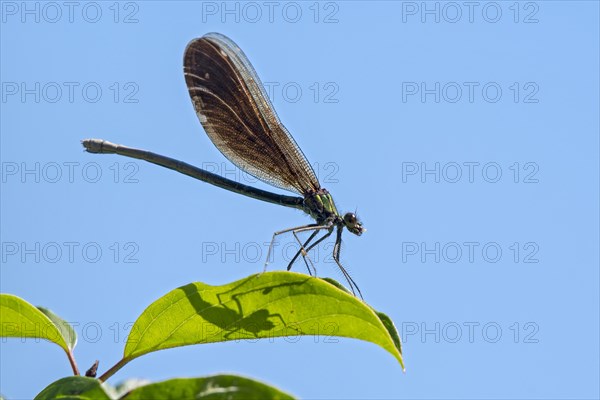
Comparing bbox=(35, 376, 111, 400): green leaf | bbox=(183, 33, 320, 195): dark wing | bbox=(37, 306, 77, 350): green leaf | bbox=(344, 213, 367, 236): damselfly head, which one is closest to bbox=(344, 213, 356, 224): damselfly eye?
bbox=(344, 213, 367, 236): damselfly head

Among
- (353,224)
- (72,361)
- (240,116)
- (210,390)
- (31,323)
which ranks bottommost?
(72,361)

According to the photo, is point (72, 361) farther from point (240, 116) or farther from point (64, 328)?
point (240, 116)

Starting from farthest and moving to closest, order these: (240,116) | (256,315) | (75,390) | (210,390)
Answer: (240,116) → (256,315) → (75,390) → (210,390)

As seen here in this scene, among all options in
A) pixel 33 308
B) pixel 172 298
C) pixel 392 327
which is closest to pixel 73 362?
pixel 33 308

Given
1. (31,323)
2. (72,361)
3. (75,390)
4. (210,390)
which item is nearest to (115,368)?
(72,361)

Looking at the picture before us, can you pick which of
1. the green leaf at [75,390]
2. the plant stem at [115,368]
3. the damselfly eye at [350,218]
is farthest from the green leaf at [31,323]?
the damselfly eye at [350,218]

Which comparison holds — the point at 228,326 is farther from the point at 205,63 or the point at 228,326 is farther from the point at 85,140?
the point at 85,140

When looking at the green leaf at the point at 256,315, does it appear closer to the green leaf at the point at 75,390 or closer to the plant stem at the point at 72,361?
the plant stem at the point at 72,361
